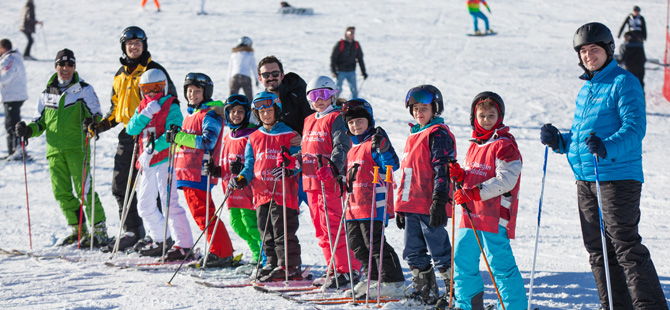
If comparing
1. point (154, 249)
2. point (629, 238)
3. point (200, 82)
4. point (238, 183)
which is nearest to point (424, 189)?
point (629, 238)

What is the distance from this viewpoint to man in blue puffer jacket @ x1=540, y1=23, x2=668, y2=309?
163 inches

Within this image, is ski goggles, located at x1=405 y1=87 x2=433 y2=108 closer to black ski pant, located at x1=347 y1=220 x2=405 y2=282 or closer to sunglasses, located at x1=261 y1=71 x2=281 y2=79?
black ski pant, located at x1=347 y1=220 x2=405 y2=282

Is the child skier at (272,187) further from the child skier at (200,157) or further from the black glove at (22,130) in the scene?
the black glove at (22,130)

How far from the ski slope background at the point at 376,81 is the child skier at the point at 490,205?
71cm

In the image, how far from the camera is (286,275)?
5645mm

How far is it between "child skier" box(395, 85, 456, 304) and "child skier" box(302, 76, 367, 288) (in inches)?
26.9

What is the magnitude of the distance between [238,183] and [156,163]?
1.24 meters

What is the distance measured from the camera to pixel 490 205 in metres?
4.53

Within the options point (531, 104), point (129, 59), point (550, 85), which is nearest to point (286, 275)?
point (129, 59)

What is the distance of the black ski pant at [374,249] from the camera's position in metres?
5.25

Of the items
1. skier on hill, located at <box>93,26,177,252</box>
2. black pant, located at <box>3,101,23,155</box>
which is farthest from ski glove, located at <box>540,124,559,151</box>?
black pant, located at <box>3,101,23,155</box>

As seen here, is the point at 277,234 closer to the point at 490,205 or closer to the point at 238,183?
the point at 238,183

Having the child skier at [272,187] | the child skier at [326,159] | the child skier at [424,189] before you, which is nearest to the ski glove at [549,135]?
the child skier at [424,189]

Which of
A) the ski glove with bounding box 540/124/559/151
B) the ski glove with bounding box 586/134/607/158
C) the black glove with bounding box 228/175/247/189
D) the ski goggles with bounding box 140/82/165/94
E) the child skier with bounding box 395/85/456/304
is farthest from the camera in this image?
the ski goggles with bounding box 140/82/165/94
